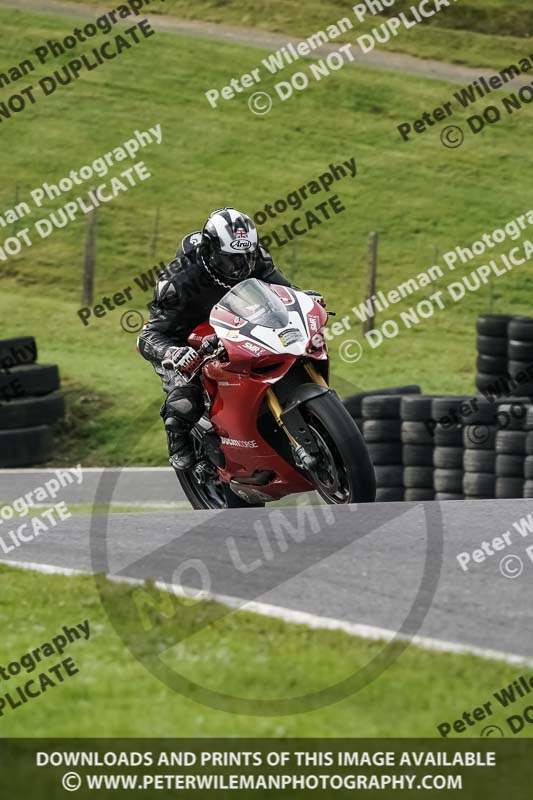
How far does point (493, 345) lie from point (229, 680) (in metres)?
11.8

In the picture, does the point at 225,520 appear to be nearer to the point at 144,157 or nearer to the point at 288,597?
the point at 288,597

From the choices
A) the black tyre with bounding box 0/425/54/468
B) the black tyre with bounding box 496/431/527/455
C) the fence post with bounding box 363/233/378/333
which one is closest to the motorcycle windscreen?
the black tyre with bounding box 496/431/527/455

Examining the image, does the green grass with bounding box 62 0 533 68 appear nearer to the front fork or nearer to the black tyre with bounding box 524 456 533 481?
the black tyre with bounding box 524 456 533 481

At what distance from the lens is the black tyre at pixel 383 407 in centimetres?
1288

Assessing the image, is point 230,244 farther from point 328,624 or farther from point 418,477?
point 418,477

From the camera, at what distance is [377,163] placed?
36844 mm

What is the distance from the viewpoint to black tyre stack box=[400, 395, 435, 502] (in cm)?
1265

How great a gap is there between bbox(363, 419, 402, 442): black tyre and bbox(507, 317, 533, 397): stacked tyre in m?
3.06

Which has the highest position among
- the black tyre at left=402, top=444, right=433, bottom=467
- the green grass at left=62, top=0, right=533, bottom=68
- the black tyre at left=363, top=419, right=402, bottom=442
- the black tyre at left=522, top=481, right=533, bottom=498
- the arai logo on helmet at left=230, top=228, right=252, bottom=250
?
the green grass at left=62, top=0, right=533, bottom=68

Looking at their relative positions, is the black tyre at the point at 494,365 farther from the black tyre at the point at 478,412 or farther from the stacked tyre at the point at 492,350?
the black tyre at the point at 478,412

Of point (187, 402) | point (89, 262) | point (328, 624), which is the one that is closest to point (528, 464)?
point (187, 402)

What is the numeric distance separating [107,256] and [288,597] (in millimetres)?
26196

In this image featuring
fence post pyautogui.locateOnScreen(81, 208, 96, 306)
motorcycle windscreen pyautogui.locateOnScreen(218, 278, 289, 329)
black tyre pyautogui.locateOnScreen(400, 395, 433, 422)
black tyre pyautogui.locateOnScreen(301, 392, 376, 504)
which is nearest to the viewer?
black tyre pyautogui.locateOnScreen(301, 392, 376, 504)

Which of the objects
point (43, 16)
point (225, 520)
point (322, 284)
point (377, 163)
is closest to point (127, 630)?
point (225, 520)
